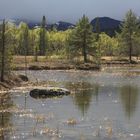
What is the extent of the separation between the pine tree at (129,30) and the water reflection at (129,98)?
77.8 m

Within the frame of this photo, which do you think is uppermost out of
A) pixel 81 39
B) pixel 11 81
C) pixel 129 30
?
pixel 129 30

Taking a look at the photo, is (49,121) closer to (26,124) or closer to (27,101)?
(26,124)

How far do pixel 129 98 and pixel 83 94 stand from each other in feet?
24.3

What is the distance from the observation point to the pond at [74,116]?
116 ft

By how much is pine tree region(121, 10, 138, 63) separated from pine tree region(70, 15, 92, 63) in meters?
13.6

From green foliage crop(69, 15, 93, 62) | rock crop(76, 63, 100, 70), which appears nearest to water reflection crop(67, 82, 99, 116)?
rock crop(76, 63, 100, 70)

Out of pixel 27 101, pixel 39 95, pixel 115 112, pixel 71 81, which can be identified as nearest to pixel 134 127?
pixel 115 112

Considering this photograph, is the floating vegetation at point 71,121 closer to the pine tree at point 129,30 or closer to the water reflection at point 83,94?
the water reflection at point 83,94

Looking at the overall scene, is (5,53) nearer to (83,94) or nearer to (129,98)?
(83,94)

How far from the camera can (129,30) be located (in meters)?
151

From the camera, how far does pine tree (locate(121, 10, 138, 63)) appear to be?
490 ft

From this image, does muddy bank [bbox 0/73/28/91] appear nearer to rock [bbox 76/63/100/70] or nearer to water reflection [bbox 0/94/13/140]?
water reflection [bbox 0/94/13/140]

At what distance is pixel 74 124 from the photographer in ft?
130

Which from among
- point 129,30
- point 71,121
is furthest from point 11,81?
point 129,30
